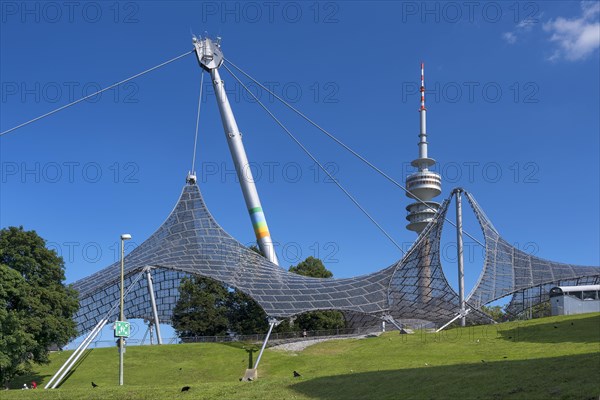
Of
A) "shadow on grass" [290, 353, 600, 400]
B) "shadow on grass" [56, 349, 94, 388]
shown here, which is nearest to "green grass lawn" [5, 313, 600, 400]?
"shadow on grass" [290, 353, 600, 400]

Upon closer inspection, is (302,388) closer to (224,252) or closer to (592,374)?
(592,374)

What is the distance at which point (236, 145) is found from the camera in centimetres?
9888

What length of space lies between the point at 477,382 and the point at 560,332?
29.9 m

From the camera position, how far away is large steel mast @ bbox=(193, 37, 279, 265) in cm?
9419

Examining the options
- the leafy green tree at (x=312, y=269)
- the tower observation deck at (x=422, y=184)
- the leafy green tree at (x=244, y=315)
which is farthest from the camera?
the tower observation deck at (x=422, y=184)

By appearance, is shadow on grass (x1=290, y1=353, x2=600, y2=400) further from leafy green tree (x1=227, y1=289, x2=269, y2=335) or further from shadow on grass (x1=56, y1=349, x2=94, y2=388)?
leafy green tree (x1=227, y1=289, x2=269, y2=335)

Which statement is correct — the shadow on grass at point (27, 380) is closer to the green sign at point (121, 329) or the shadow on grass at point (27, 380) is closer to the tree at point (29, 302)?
the tree at point (29, 302)

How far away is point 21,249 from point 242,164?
50912mm

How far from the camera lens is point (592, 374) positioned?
20.6 metres

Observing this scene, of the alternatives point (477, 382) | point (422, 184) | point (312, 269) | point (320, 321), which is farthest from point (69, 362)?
point (422, 184)

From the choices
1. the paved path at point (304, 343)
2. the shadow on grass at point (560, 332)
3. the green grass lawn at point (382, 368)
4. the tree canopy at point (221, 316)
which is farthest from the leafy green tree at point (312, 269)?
the shadow on grass at point (560, 332)

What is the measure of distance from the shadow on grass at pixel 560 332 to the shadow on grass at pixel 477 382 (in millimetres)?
20656

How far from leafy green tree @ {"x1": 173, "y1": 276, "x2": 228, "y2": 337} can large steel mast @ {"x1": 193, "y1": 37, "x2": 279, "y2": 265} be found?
12104 mm

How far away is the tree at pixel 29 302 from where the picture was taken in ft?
139
